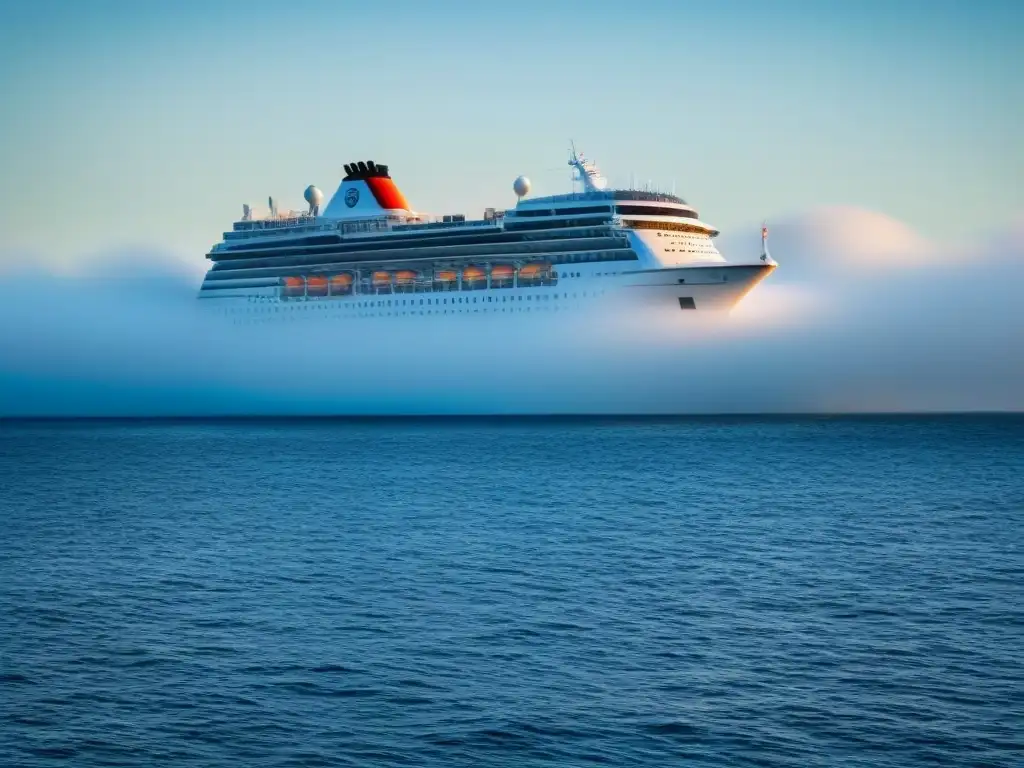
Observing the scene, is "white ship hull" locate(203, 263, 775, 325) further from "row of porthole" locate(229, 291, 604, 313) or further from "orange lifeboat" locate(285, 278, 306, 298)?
"orange lifeboat" locate(285, 278, 306, 298)

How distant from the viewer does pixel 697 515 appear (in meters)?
41.8

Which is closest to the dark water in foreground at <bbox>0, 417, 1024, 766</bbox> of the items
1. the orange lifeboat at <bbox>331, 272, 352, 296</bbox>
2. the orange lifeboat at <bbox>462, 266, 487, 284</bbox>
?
the orange lifeboat at <bbox>462, 266, 487, 284</bbox>

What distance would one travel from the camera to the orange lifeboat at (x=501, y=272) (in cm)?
9031

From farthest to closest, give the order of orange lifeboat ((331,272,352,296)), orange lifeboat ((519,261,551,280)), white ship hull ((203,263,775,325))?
orange lifeboat ((331,272,352,296)) → orange lifeboat ((519,261,551,280)) → white ship hull ((203,263,775,325))

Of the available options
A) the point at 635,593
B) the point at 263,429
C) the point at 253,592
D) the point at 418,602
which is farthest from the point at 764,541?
the point at 263,429

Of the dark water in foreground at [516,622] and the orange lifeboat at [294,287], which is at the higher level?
the orange lifeboat at [294,287]

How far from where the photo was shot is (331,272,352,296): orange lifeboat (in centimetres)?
9862

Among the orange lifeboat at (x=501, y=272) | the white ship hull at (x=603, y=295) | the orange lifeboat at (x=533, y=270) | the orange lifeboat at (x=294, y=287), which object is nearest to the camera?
the white ship hull at (x=603, y=295)

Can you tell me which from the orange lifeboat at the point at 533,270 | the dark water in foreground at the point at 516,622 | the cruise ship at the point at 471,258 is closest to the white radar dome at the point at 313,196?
the cruise ship at the point at 471,258

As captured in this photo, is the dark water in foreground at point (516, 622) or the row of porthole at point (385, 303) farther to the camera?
the row of porthole at point (385, 303)

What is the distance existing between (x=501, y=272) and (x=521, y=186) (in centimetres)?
799

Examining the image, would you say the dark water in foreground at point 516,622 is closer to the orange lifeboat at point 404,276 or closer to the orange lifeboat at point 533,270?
the orange lifeboat at point 533,270

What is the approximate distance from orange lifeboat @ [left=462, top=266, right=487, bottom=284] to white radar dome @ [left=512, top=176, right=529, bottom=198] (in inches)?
297

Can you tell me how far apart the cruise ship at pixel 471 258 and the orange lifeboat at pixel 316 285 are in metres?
0.11
